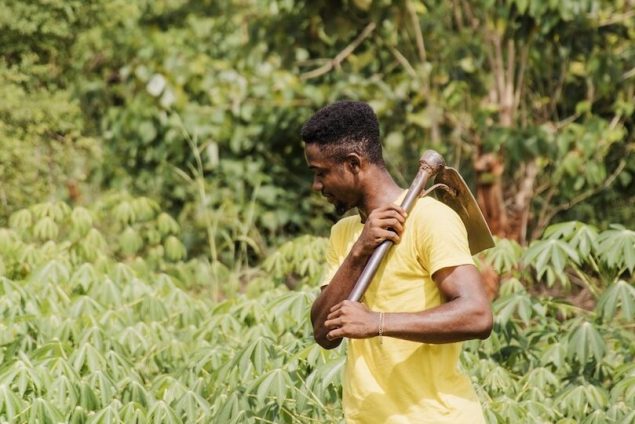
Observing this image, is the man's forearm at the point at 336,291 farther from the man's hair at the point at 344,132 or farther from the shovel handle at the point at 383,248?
the man's hair at the point at 344,132

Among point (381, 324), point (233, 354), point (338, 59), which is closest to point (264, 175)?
point (338, 59)

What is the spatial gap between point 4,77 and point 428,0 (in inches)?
113

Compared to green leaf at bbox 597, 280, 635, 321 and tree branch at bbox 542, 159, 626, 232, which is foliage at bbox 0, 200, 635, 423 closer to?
green leaf at bbox 597, 280, 635, 321

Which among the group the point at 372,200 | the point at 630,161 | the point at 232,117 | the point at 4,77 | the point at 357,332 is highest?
the point at 372,200

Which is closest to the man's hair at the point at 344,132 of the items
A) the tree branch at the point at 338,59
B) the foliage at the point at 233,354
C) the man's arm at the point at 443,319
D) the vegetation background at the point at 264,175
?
the man's arm at the point at 443,319

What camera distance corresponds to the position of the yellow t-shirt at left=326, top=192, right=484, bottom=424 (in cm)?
215

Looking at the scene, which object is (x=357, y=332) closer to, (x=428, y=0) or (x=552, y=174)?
(x=552, y=174)

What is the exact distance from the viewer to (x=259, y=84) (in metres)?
7.26

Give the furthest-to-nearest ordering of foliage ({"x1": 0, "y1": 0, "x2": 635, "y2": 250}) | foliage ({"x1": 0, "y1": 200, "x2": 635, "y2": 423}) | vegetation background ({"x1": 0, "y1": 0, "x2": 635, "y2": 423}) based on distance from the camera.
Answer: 1. foliage ({"x1": 0, "y1": 0, "x2": 635, "y2": 250})
2. vegetation background ({"x1": 0, "y1": 0, "x2": 635, "y2": 423})
3. foliage ({"x1": 0, "y1": 200, "x2": 635, "y2": 423})

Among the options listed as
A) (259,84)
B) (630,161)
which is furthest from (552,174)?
(259,84)

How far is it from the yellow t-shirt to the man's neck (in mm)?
38

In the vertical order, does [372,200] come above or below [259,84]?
above

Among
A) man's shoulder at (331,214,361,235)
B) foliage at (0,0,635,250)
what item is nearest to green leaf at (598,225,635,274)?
man's shoulder at (331,214,361,235)

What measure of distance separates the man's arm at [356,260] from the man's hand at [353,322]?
0.05m
